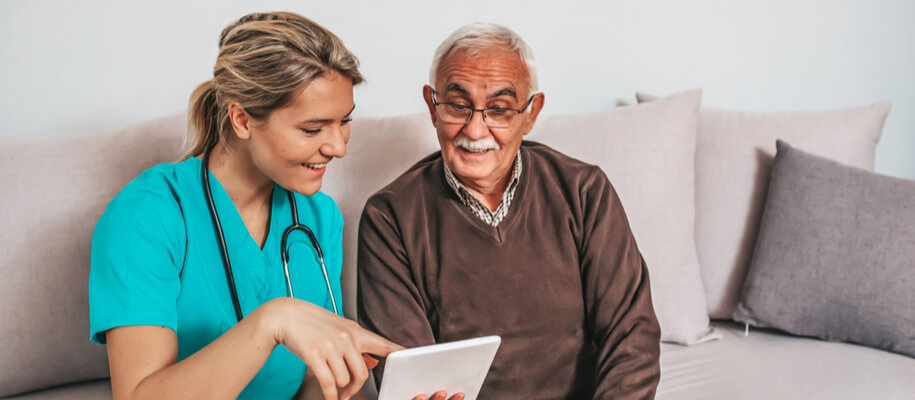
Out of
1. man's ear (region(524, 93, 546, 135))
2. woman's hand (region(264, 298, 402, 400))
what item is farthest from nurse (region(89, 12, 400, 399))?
man's ear (region(524, 93, 546, 135))

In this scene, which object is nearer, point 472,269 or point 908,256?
point 472,269

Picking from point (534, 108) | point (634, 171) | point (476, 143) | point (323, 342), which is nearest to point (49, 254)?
point (323, 342)

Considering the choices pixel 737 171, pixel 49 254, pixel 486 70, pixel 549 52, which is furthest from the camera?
pixel 549 52

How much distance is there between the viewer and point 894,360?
167cm

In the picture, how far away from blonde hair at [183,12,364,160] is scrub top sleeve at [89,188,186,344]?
0.23m

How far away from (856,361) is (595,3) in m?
1.25

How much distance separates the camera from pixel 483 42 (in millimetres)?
1243

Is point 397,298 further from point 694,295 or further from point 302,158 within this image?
point 694,295

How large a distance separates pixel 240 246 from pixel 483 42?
58cm

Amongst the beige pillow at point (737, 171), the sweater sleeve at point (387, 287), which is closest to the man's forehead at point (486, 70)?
the sweater sleeve at point (387, 287)

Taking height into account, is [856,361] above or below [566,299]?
below

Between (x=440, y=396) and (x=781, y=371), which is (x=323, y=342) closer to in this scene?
(x=440, y=396)

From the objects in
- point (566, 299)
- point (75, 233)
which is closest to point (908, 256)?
point (566, 299)

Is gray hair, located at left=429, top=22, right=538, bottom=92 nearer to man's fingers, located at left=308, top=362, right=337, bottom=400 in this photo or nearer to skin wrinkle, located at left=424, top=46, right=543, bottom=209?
skin wrinkle, located at left=424, top=46, right=543, bottom=209
